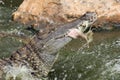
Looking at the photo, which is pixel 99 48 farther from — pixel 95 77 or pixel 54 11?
pixel 54 11

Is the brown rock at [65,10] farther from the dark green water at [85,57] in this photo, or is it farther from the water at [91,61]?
the water at [91,61]

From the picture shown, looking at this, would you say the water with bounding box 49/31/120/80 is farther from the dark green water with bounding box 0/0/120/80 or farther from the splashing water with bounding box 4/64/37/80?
the splashing water with bounding box 4/64/37/80

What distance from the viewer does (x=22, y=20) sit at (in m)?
10.3

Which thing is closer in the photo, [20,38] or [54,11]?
[20,38]

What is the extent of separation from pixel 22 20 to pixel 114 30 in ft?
8.72

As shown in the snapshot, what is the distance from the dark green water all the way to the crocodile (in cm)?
62

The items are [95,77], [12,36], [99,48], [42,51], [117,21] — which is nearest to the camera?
[42,51]

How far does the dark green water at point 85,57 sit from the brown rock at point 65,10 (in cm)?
45

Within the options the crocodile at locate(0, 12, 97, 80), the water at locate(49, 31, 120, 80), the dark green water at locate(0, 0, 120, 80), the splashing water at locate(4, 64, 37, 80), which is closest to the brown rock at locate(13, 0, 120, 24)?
the dark green water at locate(0, 0, 120, 80)

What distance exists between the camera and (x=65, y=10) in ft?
33.4

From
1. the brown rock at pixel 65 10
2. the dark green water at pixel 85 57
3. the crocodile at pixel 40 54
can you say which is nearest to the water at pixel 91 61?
the dark green water at pixel 85 57

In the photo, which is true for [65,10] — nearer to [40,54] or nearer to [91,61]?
[91,61]

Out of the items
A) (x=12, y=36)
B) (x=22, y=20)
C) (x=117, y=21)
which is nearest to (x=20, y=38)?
(x=12, y=36)

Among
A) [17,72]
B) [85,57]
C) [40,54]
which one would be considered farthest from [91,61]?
[17,72]
